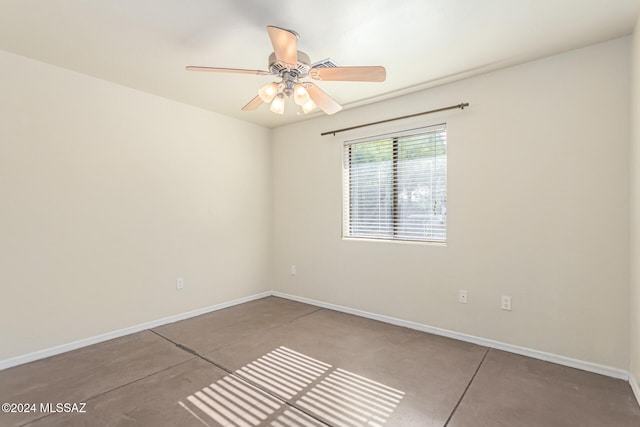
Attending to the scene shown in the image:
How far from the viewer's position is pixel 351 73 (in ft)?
6.38

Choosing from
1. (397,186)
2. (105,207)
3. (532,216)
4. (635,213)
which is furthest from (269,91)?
(635,213)

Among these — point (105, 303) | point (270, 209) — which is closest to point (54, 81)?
point (105, 303)

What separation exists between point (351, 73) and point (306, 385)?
212 centimetres

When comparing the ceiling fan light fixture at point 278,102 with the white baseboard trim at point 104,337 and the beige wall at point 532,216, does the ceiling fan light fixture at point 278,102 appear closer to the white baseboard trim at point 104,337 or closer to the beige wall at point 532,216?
the beige wall at point 532,216

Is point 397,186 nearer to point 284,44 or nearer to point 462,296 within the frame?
point 462,296

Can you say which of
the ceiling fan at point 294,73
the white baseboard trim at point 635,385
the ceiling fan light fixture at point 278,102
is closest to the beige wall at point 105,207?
the ceiling fan at point 294,73

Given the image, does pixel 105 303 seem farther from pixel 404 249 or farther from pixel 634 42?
pixel 634 42

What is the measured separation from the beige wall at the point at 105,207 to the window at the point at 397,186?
5.05 ft

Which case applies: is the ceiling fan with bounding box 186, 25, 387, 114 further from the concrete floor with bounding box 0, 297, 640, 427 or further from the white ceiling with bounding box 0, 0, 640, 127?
the concrete floor with bounding box 0, 297, 640, 427

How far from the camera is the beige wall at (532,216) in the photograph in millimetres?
2188

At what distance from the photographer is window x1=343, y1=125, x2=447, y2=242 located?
3.05 meters

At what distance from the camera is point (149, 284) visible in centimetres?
317

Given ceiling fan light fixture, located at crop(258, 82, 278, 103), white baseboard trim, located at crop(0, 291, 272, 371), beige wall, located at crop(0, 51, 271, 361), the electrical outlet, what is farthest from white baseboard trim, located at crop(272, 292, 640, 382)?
ceiling fan light fixture, located at crop(258, 82, 278, 103)

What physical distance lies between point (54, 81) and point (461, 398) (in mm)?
3920
